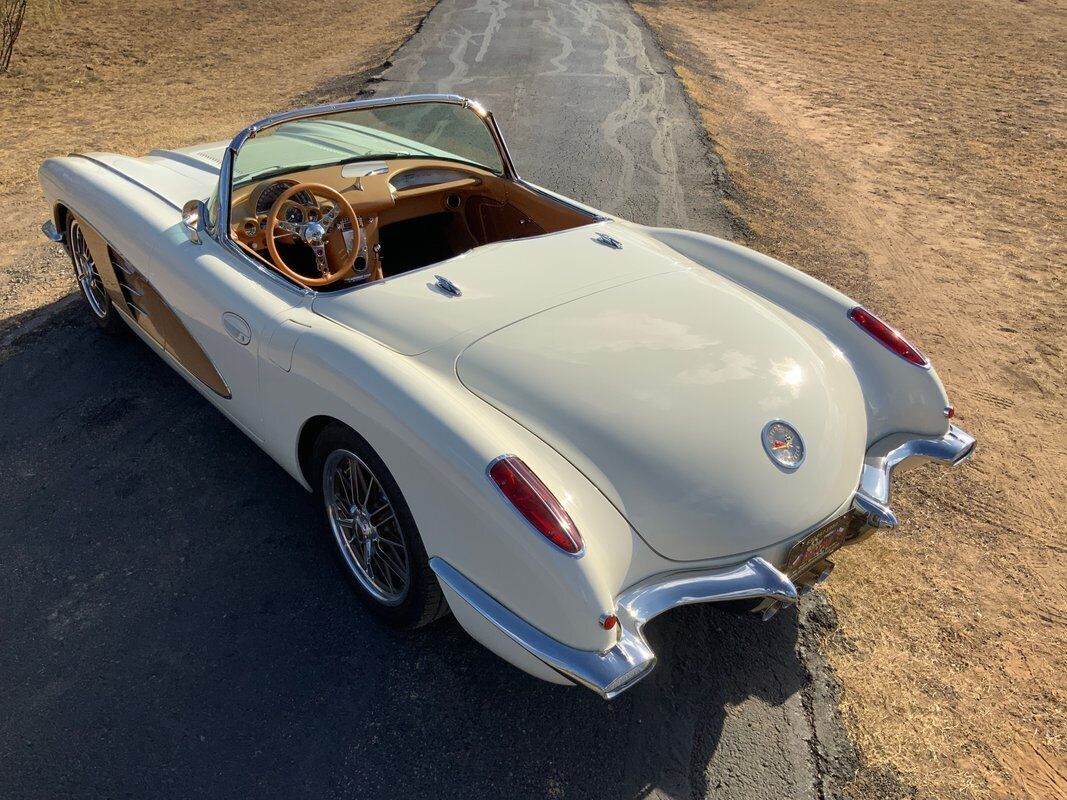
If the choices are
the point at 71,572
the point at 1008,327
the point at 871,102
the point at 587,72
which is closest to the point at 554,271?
the point at 71,572

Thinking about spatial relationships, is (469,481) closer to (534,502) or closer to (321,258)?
(534,502)

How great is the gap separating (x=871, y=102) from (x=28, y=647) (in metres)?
12.2

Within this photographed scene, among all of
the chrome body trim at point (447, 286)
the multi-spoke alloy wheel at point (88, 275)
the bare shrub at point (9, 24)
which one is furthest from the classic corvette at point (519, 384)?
the bare shrub at point (9, 24)

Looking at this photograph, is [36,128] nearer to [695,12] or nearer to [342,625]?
[342,625]

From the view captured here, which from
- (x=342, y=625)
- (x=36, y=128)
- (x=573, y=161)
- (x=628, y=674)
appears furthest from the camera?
(x=36, y=128)

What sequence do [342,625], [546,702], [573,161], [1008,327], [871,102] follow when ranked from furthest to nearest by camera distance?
[871,102]
[573,161]
[1008,327]
[342,625]
[546,702]

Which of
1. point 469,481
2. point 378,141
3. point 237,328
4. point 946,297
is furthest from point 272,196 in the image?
point 946,297

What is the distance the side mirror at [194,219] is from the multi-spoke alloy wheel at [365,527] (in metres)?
1.36

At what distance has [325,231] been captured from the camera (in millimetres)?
3572

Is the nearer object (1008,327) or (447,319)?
(447,319)

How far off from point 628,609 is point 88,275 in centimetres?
386

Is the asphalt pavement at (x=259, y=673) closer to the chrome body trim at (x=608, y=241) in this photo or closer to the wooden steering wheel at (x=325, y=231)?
the wooden steering wheel at (x=325, y=231)

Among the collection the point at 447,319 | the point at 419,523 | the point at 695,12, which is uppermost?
the point at 447,319

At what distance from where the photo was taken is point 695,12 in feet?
59.1
